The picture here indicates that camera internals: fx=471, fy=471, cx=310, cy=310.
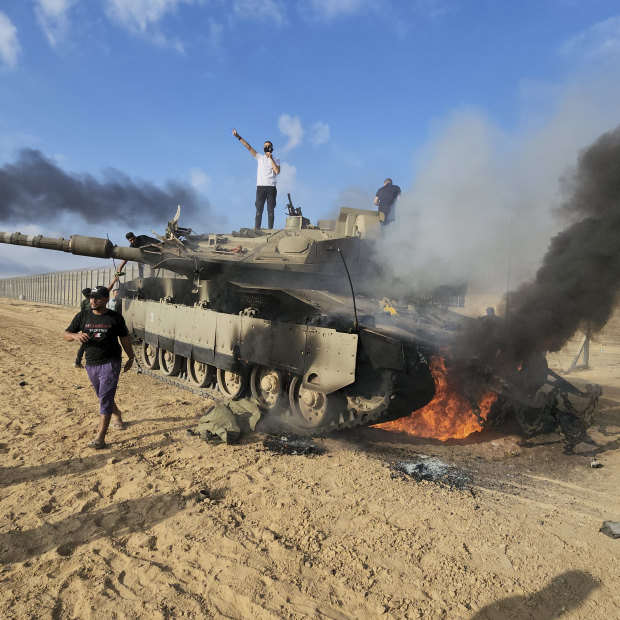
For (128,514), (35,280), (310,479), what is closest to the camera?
(128,514)

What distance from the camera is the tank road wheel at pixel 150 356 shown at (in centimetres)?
1055

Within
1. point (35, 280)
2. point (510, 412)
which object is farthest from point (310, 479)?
point (35, 280)

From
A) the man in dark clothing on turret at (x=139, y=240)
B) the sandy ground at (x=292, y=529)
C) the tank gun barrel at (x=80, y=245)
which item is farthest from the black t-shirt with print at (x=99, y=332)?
the man in dark clothing on turret at (x=139, y=240)

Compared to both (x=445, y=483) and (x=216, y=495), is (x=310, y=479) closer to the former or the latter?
(x=216, y=495)

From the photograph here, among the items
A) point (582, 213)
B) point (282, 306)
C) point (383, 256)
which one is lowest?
point (282, 306)

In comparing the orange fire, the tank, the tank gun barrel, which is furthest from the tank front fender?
the tank gun barrel

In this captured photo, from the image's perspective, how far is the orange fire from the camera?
6.31m

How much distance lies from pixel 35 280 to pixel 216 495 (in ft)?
130

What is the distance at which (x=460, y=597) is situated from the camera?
2.88m

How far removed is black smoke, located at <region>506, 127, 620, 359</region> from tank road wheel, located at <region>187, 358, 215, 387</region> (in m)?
5.13

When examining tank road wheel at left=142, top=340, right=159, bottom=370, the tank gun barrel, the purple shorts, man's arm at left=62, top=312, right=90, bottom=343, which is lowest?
tank road wheel at left=142, top=340, right=159, bottom=370

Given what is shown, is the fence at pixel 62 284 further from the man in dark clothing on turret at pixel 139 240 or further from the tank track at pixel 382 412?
the tank track at pixel 382 412

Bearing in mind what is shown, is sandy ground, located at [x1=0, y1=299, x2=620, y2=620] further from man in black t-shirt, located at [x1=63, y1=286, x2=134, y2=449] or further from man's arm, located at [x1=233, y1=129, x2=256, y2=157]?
man's arm, located at [x1=233, y1=129, x2=256, y2=157]

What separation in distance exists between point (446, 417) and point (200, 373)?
15.7 feet
